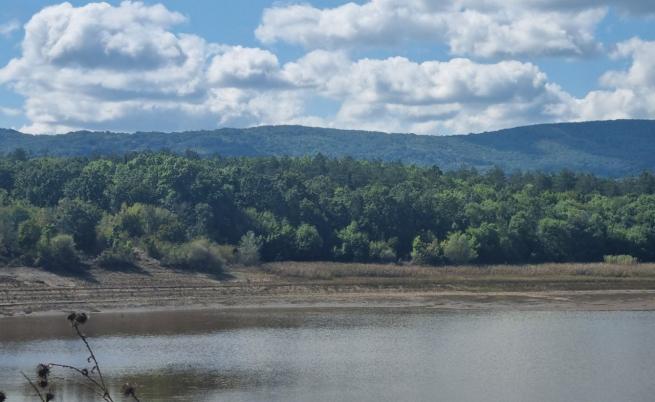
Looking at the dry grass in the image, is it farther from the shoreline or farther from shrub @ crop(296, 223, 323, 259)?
the shoreline

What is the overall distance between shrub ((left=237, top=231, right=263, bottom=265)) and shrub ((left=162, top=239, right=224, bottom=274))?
4691 mm

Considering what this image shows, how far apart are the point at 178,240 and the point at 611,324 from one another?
41556 millimetres

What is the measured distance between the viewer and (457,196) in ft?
368

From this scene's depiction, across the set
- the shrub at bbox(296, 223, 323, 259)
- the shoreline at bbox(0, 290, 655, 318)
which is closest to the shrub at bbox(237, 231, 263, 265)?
the shrub at bbox(296, 223, 323, 259)

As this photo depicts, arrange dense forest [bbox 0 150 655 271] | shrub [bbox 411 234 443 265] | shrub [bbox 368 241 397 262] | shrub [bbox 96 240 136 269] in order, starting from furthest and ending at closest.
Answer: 1. shrub [bbox 368 241 397 262]
2. shrub [bbox 411 234 443 265]
3. dense forest [bbox 0 150 655 271]
4. shrub [bbox 96 240 136 269]

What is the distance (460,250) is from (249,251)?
21699 millimetres

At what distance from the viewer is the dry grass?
83.8 m

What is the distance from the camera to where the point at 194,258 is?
7938 centimetres

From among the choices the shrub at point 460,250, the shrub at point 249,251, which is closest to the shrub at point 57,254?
the shrub at point 249,251

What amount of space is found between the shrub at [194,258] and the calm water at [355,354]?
15.2 metres

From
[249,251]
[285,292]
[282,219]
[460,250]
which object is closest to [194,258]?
[249,251]

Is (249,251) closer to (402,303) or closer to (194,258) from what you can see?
(194,258)

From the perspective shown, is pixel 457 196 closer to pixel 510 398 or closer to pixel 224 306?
pixel 224 306

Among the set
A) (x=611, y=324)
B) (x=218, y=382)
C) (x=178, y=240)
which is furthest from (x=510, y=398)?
(x=178, y=240)
